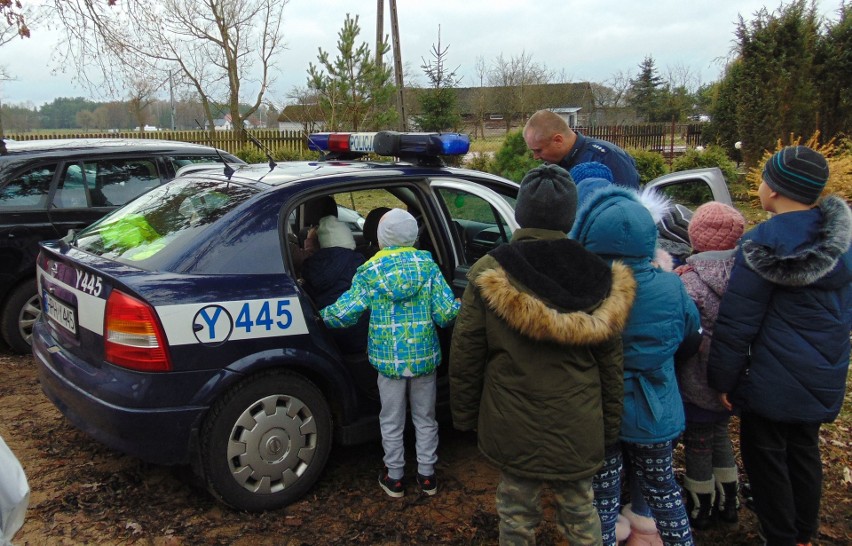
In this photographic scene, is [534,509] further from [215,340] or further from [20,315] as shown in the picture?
[20,315]

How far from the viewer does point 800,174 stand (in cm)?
256

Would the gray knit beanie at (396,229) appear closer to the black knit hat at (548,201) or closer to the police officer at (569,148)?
the black knit hat at (548,201)

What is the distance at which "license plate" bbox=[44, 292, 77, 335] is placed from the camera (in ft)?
10.2

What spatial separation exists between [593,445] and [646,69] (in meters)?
53.0

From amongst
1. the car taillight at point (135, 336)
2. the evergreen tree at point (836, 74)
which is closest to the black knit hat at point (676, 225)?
the car taillight at point (135, 336)

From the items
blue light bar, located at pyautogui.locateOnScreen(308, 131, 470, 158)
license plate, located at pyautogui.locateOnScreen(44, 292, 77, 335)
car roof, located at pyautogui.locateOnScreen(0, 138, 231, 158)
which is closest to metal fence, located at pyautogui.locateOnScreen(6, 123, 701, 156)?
car roof, located at pyautogui.locateOnScreen(0, 138, 231, 158)

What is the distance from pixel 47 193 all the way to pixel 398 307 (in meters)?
3.89

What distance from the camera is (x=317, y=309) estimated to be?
10.8ft

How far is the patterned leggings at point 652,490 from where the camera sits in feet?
8.57

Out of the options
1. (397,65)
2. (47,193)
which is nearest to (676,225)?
(47,193)

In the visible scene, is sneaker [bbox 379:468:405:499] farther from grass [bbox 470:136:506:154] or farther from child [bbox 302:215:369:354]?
grass [bbox 470:136:506:154]

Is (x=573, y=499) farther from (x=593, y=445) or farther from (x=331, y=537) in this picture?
(x=331, y=537)

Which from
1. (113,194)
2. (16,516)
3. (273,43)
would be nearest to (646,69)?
(273,43)

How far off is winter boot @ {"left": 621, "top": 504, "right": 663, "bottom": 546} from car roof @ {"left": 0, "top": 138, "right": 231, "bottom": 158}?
523 centimetres
